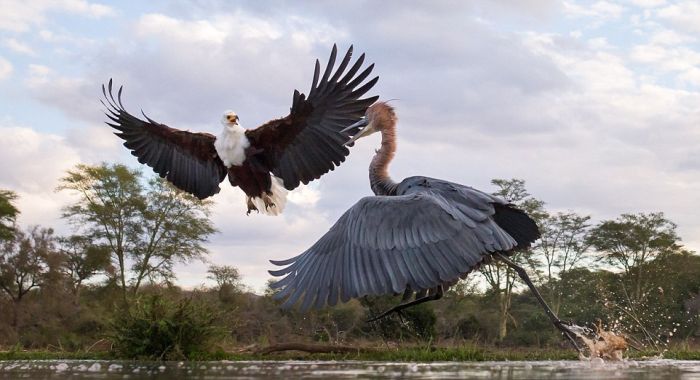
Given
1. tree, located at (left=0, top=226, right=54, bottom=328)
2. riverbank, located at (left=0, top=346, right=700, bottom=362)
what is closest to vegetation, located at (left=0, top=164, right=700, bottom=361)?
tree, located at (left=0, top=226, right=54, bottom=328)

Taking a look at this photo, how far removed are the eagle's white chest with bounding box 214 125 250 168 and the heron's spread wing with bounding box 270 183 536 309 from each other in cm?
567

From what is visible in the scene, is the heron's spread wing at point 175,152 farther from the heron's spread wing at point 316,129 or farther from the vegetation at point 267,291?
the vegetation at point 267,291

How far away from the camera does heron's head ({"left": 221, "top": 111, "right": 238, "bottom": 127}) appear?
492 inches

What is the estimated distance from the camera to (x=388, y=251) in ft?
20.7

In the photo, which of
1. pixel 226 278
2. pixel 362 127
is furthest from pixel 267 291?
pixel 362 127

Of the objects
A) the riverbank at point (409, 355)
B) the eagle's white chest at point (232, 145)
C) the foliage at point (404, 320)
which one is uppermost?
the eagle's white chest at point (232, 145)

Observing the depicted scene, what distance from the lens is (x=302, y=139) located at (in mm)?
11531

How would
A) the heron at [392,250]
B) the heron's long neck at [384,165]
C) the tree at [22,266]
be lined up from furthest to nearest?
the tree at [22,266]
the heron's long neck at [384,165]
the heron at [392,250]

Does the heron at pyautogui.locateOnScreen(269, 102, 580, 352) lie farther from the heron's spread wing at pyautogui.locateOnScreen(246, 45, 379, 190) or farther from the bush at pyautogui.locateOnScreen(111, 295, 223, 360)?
Answer: the bush at pyautogui.locateOnScreen(111, 295, 223, 360)

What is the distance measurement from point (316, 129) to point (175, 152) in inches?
94.0

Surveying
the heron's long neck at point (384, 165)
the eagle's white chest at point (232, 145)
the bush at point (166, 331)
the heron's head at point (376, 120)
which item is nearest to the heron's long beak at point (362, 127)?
the heron's head at point (376, 120)

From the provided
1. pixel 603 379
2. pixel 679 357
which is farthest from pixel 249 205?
pixel 603 379

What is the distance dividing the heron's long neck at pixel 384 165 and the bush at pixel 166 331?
463 cm

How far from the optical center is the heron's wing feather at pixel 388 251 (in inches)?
241
